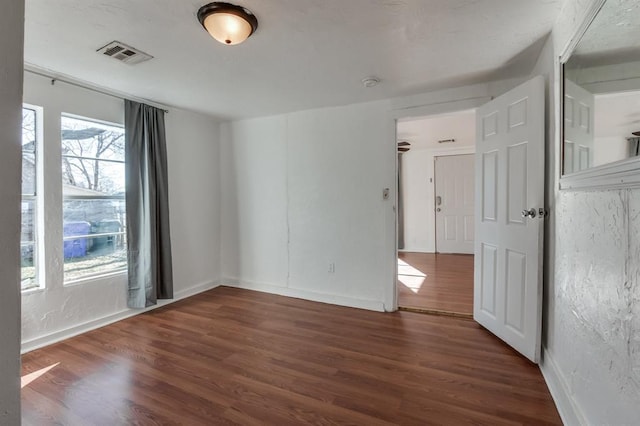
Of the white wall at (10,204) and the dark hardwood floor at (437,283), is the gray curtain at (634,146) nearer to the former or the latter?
the white wall at (10,204)

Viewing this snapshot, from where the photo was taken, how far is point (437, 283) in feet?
14.0

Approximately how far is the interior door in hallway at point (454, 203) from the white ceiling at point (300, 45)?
3.95 m

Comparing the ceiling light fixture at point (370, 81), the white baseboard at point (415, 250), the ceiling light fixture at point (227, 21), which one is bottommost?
the white baseboard at point (415, 250)

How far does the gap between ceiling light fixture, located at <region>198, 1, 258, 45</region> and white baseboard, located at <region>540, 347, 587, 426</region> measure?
2.70 metres

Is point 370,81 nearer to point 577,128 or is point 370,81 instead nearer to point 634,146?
point 577,128

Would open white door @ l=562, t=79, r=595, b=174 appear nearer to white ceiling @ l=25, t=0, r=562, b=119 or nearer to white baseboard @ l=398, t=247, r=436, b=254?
white ceiling @ l=25, t=0, r=562, b=119

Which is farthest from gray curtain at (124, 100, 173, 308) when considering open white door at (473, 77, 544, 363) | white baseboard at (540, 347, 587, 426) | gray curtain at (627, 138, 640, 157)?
gray curtain at (627, 138, 640, 157)

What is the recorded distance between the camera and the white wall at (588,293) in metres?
1.11

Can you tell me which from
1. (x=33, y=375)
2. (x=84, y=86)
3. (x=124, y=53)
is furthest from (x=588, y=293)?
(x=84, y=86)

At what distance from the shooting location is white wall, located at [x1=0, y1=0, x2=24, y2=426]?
26.5 inches

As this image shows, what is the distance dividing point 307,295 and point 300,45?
2.74m

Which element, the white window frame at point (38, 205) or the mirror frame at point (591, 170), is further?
the white window frame at point (38, 205)

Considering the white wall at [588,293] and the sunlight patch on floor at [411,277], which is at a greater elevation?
the white wall at [588,293]

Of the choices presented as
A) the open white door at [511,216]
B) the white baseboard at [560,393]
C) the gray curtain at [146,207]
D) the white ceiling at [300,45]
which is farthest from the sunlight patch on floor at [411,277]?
the gray curtain at [146,207]
